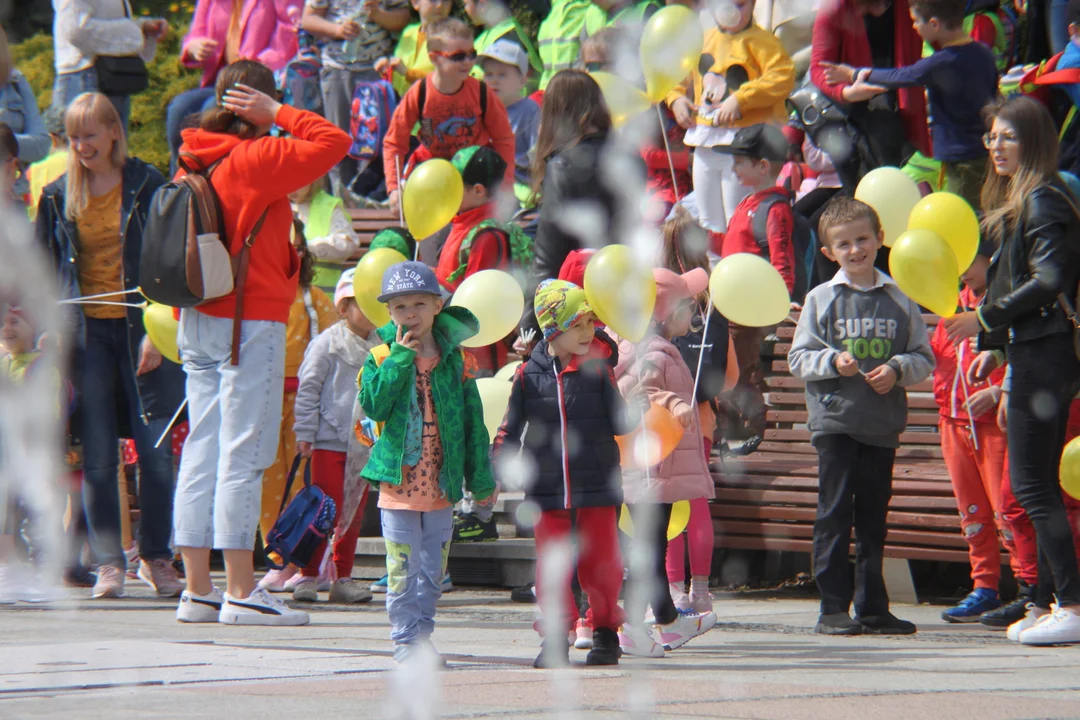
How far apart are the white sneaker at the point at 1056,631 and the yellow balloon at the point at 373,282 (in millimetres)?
3059

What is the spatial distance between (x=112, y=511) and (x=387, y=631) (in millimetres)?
1882

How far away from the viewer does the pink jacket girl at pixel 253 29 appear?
11.9 meters

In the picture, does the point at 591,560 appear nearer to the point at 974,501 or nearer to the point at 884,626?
the point at 884,626

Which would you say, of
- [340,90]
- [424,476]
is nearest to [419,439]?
[424,476]

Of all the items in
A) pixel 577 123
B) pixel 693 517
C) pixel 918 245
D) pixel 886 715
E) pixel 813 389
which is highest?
pixel 577 123

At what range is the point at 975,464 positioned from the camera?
6.59 metres

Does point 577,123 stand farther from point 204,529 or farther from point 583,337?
point 204,529

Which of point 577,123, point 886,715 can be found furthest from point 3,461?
point 886,715

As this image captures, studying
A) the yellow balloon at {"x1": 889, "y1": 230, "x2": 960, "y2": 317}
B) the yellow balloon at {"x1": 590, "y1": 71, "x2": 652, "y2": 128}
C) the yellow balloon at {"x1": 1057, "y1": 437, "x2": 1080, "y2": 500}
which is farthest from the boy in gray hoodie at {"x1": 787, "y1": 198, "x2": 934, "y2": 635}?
the yellow balloon at {"x1": 590, "y1": 71, "x2": 652, "y2": 128}

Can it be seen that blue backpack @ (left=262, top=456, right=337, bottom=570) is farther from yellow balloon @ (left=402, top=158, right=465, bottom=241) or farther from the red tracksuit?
the red tracksuit

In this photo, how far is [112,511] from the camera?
710 centimetres

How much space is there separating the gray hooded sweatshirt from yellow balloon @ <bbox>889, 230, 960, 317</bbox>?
0.38 feet

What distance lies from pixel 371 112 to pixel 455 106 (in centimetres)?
215

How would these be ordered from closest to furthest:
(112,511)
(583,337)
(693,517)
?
1. (583,337)
2. (693,517)
3. (112,511)
